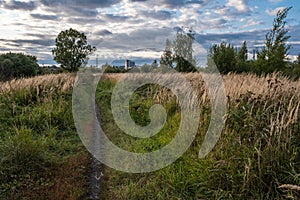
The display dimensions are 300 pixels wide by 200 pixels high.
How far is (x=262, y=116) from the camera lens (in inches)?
162

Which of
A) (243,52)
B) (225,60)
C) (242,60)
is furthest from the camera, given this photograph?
(243,52)

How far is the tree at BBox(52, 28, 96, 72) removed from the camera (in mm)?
33562

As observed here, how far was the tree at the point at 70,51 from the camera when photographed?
3356 cm

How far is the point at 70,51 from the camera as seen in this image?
34.0 metres

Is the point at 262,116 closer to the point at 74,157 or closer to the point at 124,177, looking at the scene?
the point at 124,177

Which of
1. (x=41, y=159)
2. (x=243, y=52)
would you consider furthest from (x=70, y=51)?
(x=41, y=159)

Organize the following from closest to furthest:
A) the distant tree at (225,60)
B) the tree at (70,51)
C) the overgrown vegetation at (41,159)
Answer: the overgrown vegetation at (41,159) < the distant tree at (225,60) < the tree at (70,51)

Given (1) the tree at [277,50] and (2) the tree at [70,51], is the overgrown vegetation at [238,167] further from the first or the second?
(2) the tree at [70,51]

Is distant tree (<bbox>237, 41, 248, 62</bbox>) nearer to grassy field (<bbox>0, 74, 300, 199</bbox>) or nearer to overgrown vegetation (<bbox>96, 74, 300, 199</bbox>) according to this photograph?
grassy field (<bbox>0, 74, 300, 199</bbox>)

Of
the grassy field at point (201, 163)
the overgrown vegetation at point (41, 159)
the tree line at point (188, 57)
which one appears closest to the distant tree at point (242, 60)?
the tree line at point (188, 57)

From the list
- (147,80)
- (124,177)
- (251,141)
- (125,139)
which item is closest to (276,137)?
(251,141)

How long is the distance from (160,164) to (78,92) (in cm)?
782

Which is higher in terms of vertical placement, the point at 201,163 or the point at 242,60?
the point at 242,60

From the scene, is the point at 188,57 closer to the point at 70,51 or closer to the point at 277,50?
the point at 277,50
